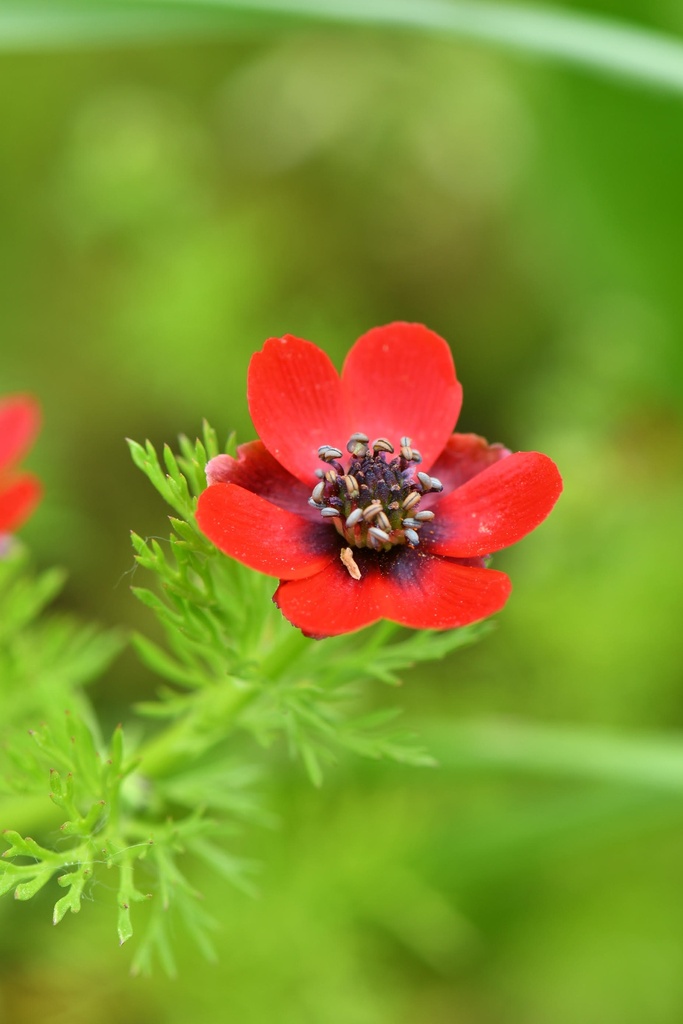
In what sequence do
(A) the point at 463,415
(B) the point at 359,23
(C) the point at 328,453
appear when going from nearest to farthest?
1. (C) the point at 328,453
2. (B) the point at 359,23
3. (A) the point at 463,415

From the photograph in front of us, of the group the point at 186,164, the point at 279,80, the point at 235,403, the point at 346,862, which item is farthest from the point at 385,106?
the point at 346,862

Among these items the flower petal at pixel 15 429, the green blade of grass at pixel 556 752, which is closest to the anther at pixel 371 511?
the flower petal at pixel 15 429

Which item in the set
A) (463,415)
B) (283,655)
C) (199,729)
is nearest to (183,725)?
(199,729)

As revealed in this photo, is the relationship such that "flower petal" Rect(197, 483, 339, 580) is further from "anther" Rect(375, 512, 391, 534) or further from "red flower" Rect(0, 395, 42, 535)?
"red flower" Rect(0, 395, 42, 535)

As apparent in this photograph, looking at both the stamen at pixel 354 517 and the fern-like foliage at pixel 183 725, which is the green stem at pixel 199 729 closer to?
the fern-like foliage at pixel 183 725

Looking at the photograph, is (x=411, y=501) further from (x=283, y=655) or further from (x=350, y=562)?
(x=283, y=655)

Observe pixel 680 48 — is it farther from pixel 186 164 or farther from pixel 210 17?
pixel 186 164
